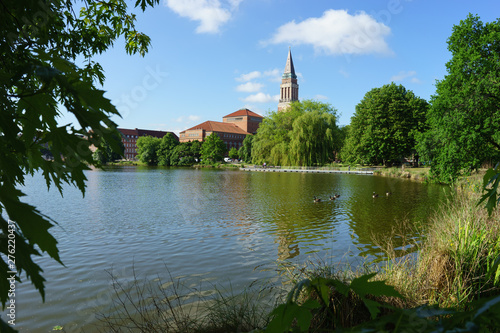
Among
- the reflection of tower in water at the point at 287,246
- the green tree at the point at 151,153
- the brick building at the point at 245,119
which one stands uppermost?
the brick building at the point at 245,119

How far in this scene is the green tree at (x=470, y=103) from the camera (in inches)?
682

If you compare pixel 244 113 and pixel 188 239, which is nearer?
pixel 188 239

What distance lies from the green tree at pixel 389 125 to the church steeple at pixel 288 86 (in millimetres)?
82799

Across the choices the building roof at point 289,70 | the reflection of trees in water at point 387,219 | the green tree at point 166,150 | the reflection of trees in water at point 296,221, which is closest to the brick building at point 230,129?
the green tree at point 166,150

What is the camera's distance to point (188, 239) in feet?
34.4

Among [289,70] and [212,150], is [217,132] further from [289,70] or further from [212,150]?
[289,70]

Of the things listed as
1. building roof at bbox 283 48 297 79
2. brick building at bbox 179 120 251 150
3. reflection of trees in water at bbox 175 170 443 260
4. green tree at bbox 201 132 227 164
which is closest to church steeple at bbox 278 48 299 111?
building roof at bbox 283 48 297 79

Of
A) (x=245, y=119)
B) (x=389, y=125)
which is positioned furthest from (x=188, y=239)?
(x=245, y=119)

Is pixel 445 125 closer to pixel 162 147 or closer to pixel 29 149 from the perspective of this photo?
pixel 29 149

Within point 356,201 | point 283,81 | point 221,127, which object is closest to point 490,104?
point 356,201

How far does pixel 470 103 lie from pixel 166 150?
7982 centimetres

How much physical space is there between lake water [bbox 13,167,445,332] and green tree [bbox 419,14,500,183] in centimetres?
311

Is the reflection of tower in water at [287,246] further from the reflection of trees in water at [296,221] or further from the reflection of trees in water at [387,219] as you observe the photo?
the reflection of trees in water at [387,219]

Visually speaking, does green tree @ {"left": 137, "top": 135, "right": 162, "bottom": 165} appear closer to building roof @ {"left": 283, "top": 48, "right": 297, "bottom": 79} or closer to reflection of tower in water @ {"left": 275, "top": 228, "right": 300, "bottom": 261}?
building roof @ {"left": 283, "top": 48, "right": 297, "bottom": 79}
